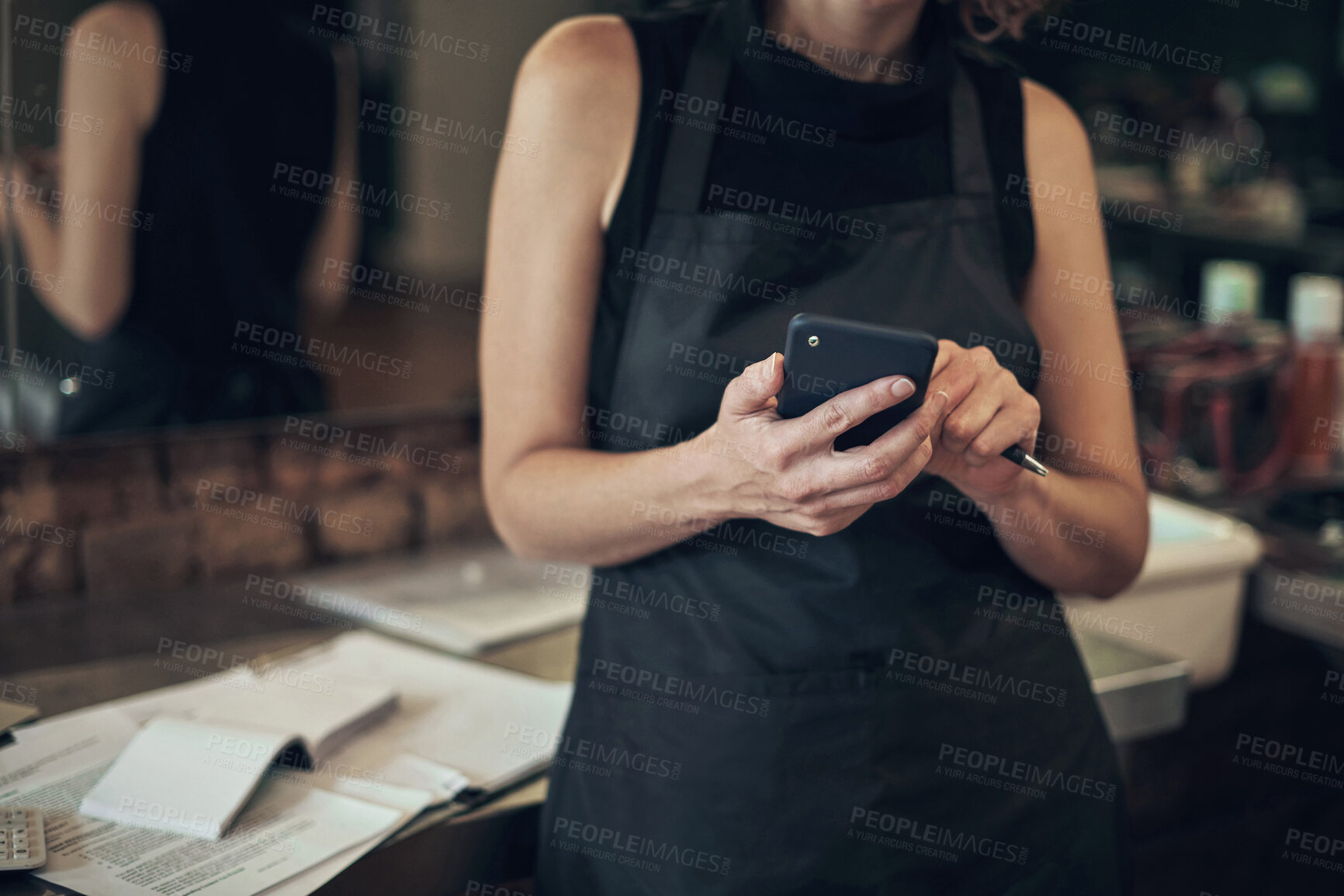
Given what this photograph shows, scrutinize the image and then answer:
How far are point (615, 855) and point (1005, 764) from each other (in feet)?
1.22

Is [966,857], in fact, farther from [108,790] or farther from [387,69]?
[387,69]

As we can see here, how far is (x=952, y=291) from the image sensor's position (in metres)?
1.02

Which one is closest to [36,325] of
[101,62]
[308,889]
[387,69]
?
[101,62]

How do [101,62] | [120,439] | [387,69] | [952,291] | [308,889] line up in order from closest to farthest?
1. [308,889]
2. [952,291]
3. [101,62]
4. [120,439]
5. [387,69]

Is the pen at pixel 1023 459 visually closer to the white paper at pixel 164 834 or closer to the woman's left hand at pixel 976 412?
the woman's left hand at pixel 976 412

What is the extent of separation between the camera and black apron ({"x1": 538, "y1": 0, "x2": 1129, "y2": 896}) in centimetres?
97

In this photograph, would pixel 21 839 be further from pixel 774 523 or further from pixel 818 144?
pixel 818 144

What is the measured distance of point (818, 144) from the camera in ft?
3.41

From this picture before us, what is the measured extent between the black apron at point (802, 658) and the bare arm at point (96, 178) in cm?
79

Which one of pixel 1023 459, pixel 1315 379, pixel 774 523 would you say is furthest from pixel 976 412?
pixel 1315 379

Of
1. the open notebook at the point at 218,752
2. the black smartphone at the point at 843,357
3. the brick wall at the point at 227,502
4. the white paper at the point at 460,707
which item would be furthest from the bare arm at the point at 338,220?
the black smartphone at the point at 843,357

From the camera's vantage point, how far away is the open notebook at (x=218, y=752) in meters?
0.98

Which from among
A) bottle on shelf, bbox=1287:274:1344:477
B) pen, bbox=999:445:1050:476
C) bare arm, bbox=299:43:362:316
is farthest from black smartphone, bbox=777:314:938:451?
bottle on shelf, bbox=1287:274:1344:477

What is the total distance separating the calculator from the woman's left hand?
791 mm
